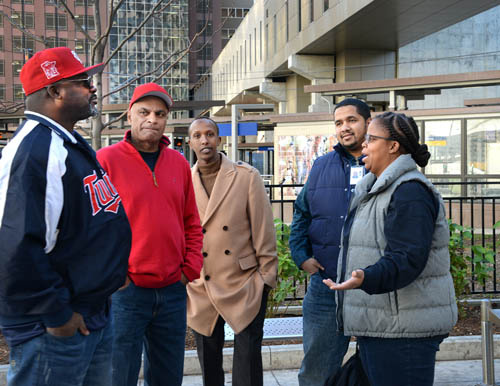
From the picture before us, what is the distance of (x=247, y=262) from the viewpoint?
13.3 feet

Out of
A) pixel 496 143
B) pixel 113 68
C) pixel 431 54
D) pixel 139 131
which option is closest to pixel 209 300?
pixel 139 131

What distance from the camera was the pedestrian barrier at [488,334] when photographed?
13.6 feet

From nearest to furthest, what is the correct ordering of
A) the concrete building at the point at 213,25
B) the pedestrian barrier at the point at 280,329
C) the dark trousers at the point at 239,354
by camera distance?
1. the dark trousers at the point at 239,354
2. the pedestrian barrier at the point at 280,329
3. the concrete building at the point at 213,25

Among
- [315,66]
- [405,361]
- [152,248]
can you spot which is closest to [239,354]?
[152,248]

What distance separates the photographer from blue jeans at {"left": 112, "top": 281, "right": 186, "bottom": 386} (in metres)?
3.41

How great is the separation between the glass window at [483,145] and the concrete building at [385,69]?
0.09 feet

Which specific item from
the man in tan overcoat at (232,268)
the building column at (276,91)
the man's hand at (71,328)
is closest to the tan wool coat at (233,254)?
the man in tan overcoat at (232,268)

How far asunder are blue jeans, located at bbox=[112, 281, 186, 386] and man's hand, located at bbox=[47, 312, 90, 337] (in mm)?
1011

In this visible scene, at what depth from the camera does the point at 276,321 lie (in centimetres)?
590

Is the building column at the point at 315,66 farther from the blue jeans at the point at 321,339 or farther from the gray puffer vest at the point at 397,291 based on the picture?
the gray puffer vest at the point at 397,291

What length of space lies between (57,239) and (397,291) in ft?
5.02

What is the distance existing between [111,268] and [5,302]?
17.2 inches

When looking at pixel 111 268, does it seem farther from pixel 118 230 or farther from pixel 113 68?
pixel 113 68

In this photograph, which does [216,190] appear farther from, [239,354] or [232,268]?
[239,354]
